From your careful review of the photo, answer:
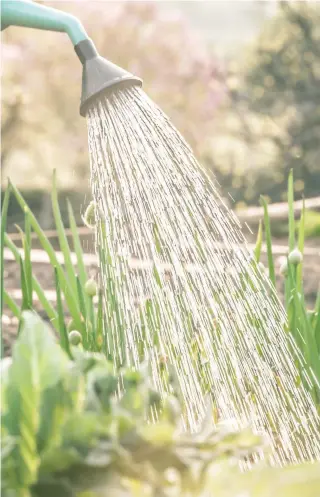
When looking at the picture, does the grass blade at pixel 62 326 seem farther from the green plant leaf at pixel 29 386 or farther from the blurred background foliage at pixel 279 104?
the blurred background foliage at pixel 279 104

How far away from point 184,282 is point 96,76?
1.18 ft

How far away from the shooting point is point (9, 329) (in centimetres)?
202

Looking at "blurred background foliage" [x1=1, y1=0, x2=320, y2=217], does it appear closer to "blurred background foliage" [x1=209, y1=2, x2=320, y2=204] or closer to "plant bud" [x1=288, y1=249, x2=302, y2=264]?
"blurred background foliage" [x1=209, y1=2, x2=320, y2=204]

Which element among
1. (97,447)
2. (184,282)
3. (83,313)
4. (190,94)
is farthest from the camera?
(190,94)

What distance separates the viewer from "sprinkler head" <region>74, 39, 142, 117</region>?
1027mm

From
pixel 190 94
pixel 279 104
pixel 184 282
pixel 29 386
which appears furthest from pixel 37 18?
pixel 279 104

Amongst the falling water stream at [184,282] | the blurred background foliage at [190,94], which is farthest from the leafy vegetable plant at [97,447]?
the blurred background foliage at [190,94]

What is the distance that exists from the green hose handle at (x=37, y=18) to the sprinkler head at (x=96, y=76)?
0.08 ft

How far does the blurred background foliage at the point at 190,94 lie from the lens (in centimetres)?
631

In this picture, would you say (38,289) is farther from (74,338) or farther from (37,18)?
(37,18)

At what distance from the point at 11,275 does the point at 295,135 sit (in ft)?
18.9

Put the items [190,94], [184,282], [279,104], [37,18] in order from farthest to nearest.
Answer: [279,104] → [190,94] → [184,282] → [37,18]

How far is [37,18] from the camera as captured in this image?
1018 mm

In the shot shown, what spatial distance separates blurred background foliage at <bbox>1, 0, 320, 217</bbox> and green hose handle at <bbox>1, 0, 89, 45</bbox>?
189 inches
